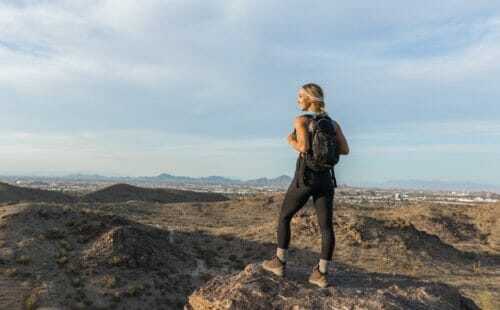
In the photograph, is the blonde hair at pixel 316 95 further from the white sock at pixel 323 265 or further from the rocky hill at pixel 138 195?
the rocky hill at pixel 138 195

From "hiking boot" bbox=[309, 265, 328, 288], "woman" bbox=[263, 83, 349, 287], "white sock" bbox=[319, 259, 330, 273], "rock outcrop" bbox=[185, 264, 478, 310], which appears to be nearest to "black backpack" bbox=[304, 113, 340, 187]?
"woman" bbox=[263, 83, 349, 287]

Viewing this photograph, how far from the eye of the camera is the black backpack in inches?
255

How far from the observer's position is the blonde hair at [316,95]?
6.69 m

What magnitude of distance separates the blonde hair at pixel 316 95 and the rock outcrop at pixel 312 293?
9.98 ft

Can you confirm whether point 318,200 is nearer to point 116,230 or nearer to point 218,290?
point 218,290

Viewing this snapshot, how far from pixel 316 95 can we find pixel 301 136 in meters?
0.71

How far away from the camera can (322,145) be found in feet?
21.2

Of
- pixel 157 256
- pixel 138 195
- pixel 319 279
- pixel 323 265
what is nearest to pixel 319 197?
pixel 323 265

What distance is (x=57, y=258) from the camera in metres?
17.0

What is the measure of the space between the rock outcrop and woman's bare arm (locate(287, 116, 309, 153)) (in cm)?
244

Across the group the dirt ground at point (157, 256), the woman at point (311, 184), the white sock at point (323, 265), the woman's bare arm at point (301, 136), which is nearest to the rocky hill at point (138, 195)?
the dirt ground at point (157, 256)

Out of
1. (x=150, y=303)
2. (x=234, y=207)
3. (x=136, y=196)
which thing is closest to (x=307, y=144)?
(x=150, y=303)

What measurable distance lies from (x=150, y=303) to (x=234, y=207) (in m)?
38.7

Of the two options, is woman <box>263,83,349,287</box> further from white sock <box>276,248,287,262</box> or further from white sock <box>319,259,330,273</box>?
white sock <box>276,248,287,262</box>
